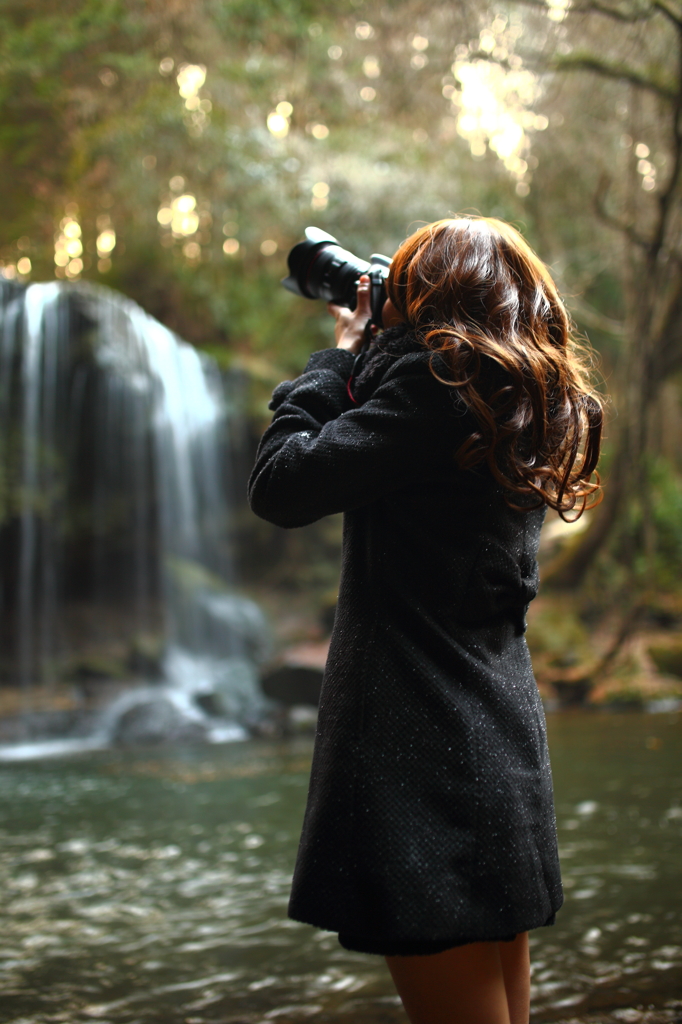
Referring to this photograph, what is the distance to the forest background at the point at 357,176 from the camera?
8.55 m

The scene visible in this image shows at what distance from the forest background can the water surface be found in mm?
5070

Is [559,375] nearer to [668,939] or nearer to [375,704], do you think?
[375,704]

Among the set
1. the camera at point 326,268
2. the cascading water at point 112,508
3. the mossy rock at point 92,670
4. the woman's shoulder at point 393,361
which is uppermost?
the cascading water at point 112,508

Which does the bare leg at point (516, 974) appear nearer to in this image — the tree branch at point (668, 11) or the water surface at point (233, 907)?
the water surface at point (233, 907)

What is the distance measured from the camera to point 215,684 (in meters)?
9.92

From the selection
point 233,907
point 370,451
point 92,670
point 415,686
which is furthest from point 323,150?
point 415,686

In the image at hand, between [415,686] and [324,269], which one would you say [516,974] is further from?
[324,269]

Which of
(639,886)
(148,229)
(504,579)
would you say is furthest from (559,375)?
(148,229)

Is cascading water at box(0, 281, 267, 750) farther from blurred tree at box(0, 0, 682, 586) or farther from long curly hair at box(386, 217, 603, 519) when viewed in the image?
long curly hair at box(386, 217, 603, 519)

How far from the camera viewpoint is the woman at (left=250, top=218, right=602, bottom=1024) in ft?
3.82

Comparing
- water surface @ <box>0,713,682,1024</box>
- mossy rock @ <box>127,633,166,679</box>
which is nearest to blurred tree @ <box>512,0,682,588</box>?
water surface @ <box>0,713,682,1024</box>

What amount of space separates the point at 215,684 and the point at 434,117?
7581 mm

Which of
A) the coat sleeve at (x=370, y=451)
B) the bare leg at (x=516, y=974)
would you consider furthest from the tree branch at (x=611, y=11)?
the bare leg at (x=516, y=974)

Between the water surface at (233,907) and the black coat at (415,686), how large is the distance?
1.29 m
